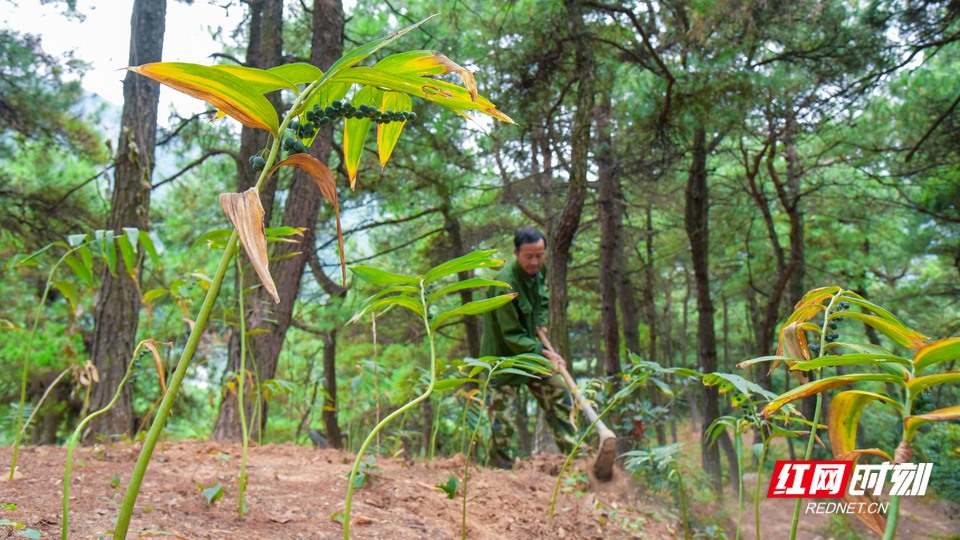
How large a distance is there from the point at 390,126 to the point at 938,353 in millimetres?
1096

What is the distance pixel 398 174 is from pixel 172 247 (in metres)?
3.95

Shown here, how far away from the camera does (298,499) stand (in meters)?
2.16

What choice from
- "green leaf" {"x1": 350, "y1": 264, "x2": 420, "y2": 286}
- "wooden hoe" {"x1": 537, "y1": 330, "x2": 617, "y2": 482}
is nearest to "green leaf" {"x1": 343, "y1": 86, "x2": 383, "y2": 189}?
"green leaf" {"x1": 350, "y1": 264, "x2": 420, "y2": 286}

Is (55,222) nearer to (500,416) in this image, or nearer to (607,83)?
(500,416)

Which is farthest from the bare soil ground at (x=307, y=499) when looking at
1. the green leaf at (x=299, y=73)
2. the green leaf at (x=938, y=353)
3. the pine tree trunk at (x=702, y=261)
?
the pine tree trunk at (x=702, y=261)

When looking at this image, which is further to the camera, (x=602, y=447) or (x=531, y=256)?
(x=531, y=256)

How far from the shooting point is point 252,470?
254 cm

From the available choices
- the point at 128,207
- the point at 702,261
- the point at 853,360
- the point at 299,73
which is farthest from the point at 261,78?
the point at 702,261

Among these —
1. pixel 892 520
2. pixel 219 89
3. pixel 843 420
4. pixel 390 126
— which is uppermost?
pixel 390 126

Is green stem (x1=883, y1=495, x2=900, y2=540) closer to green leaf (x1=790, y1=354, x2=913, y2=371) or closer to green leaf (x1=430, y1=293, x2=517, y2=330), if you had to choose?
green leaf (x1=790, y1=354, x2=913, y2=371)

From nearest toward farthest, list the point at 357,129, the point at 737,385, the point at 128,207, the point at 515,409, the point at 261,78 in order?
the point at 261,78
the point at 357,129
the point at 737,385
the point at 128,207
the point at 515,409

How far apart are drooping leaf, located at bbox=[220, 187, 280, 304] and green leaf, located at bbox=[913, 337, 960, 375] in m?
0.95

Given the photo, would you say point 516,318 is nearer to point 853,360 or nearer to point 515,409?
point 515,409

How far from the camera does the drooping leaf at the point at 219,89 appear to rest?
2.89 feet
